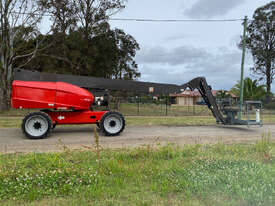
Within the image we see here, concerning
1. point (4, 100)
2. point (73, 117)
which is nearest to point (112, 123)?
point (73, 117)

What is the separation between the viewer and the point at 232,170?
4461mm

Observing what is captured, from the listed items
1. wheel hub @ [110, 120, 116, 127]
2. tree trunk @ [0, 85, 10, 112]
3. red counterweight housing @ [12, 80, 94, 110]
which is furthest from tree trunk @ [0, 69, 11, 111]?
wheel hub @ [110, 120, 116, 127]

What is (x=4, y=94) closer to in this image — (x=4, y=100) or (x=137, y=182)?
(x=4, y=100)

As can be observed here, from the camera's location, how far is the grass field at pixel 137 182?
3510 mm

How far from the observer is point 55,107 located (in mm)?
8711

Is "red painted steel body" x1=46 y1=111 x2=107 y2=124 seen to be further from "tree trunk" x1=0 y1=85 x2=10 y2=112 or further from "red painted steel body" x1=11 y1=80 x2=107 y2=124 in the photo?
"tree trunk" x1=0 y1=85 x2=10 y2=112

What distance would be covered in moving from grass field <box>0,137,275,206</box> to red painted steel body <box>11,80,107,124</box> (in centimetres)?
350

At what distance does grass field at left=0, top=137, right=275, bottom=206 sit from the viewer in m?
3.51

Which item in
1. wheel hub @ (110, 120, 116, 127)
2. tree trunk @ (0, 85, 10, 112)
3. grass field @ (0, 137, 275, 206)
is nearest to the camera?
grass field @ (0, 137, 275, 206)

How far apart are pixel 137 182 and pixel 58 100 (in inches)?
221

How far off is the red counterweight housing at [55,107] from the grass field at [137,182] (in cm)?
337

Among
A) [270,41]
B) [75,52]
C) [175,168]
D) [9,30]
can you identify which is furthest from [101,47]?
[270,41]

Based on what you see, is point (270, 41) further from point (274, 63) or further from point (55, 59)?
point (55, 59)

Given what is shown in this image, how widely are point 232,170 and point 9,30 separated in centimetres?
2228
